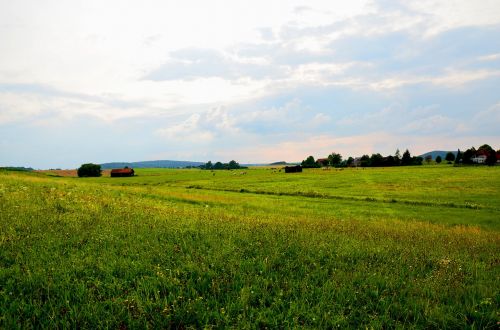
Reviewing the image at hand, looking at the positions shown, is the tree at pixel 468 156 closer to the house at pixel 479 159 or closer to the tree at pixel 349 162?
the house at pixel 479 159

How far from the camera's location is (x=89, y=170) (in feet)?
431

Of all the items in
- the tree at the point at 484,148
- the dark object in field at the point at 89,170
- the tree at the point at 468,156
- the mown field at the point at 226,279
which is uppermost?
the tree at the point at 484,148

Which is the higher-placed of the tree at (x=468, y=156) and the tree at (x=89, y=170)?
the tree at (x=468, y=156)

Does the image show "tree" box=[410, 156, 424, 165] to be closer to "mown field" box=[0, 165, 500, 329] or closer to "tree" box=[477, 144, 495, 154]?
"tree" box=[477, 144, 495, 154]

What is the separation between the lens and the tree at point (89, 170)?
130 metres

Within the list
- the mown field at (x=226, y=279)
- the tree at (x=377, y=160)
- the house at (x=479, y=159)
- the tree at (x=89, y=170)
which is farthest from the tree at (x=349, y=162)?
the mown field at (x=226, y=279)

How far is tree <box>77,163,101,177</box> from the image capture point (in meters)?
130

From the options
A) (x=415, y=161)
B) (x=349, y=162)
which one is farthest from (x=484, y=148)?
(x=349, y=162)

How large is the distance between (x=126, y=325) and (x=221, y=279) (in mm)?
1950

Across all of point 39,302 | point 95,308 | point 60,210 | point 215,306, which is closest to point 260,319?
point 215,306

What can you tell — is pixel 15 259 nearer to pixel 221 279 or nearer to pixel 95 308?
pixel 95 308

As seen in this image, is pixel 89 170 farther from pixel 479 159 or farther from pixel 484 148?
pixel 484 148

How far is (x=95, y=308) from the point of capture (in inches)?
213

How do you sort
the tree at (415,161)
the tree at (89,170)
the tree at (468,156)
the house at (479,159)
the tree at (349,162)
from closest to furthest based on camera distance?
the tree at (89,170) → the tree at (468,156) → the house at (479,159) → the tree at (415,161) → the tree at (349,162)
